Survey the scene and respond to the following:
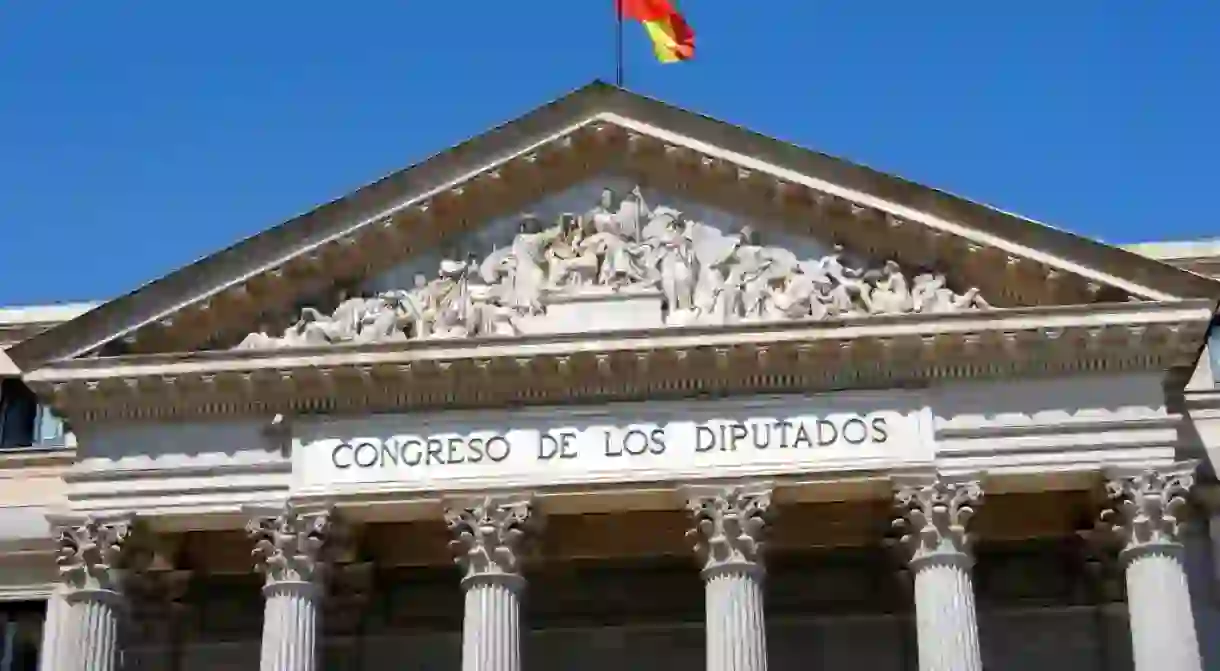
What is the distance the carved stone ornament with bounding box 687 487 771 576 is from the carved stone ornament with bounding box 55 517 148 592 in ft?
28.8

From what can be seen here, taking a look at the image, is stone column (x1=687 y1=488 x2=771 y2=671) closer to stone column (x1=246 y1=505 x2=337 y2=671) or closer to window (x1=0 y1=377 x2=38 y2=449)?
stone column (x1=246 y1=505 x2=337 y2=671)

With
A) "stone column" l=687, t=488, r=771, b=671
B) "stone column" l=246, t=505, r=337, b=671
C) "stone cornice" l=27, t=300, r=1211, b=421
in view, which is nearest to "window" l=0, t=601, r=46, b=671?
"stone cornice" l=27, t=300, r=1211, b=421

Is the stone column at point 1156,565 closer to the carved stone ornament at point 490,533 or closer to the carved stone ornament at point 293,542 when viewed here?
the carved stone ornament at point 490,533

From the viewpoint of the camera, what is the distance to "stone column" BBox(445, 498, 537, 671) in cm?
2753

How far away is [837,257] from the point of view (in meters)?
29.4

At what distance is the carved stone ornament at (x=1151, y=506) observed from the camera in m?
27.1

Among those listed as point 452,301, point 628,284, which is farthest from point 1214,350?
point 452,301

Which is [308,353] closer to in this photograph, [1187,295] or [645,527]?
[645,527]

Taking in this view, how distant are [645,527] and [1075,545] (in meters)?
7.20

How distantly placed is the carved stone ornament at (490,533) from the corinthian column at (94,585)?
17.0 ft

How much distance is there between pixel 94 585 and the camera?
2855 centimetres

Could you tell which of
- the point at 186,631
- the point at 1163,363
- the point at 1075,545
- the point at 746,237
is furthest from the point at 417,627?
the point at 1163,363

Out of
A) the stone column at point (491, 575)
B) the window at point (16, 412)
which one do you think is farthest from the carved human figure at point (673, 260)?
the window at point (16, 412)

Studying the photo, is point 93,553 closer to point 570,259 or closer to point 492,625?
point 492,625
